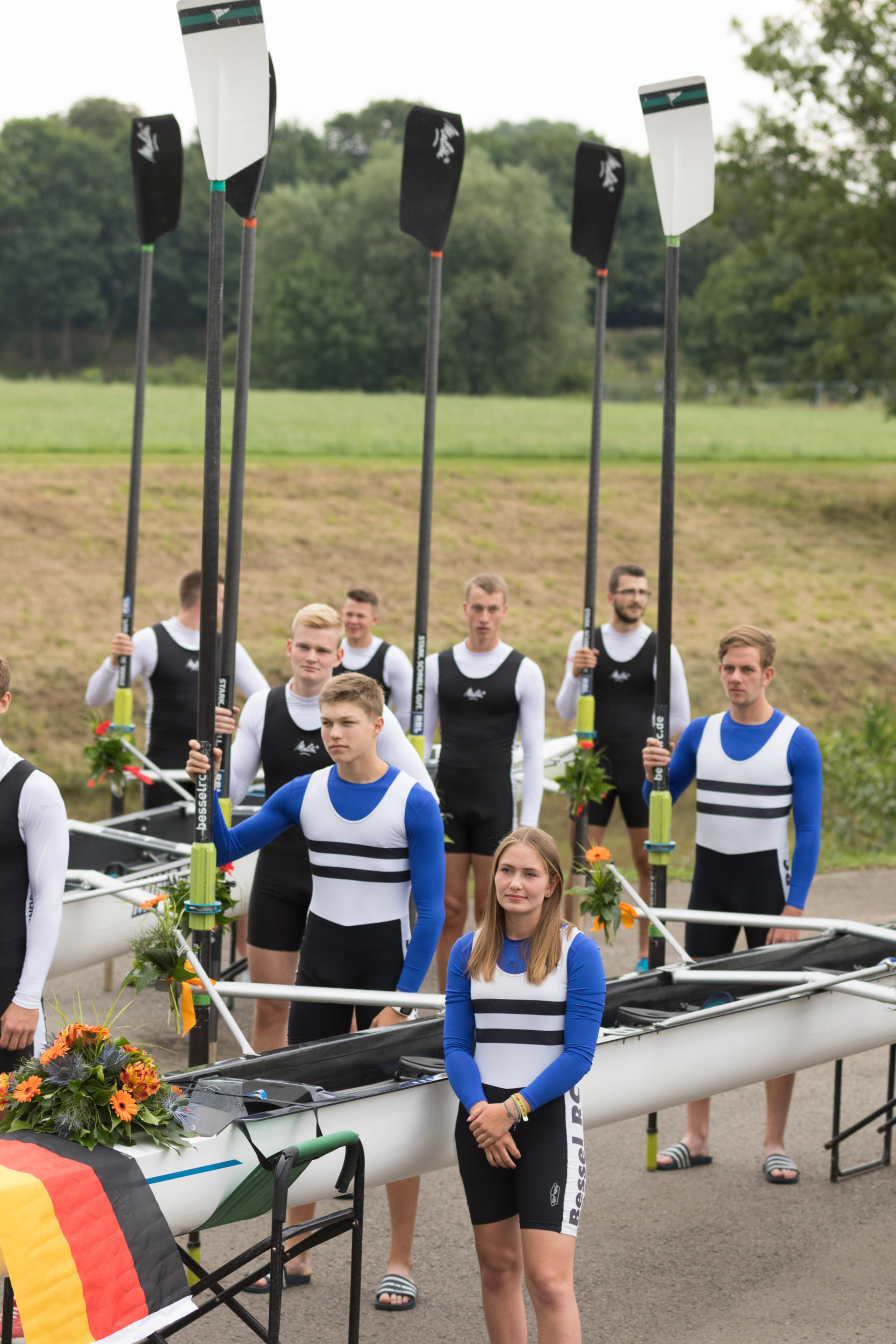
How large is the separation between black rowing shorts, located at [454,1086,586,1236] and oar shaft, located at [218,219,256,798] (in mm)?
1619

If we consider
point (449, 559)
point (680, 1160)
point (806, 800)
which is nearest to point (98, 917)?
point (680, 1160)

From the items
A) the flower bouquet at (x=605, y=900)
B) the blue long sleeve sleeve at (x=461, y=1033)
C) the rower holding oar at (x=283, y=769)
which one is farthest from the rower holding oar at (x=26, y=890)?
the flower bouquet at (x=605, y=900)

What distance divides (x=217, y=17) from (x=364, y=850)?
7.65 feet

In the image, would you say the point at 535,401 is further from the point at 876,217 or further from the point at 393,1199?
the point at 393,1199

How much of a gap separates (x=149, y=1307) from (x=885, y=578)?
2059 cm

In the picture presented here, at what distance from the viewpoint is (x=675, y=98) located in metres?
4.95

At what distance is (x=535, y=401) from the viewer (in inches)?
1390

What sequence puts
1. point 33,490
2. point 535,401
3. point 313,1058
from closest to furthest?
point 313,1058 → point 33,490 → point 535,401

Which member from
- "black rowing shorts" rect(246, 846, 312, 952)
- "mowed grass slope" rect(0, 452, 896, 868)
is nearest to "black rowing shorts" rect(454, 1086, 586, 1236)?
"black rowing shorts" rect(246, 846, 312, 952)

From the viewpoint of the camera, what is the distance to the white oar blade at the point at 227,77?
3.88m

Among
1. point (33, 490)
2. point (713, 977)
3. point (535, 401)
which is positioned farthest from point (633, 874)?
point (535, 401)

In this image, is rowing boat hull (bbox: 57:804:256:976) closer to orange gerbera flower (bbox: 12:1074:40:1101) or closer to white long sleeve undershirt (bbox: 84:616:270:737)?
white long sleeve undershirt (bbox: 84:616:270:737)

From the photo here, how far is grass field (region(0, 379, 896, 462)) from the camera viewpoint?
2373 centimetres

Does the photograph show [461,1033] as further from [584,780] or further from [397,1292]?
[584,780]
